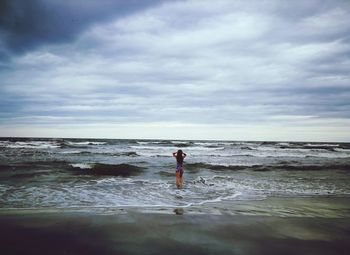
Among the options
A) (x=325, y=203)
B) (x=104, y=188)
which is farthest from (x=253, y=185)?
(x=104, y=188)

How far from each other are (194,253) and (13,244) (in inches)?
113

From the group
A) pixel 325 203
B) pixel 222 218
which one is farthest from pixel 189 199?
pixel 325 203

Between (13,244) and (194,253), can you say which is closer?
(194,253)

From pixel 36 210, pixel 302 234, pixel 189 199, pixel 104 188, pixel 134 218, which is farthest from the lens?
pixel 104 188

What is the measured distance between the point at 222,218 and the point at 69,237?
337 cm

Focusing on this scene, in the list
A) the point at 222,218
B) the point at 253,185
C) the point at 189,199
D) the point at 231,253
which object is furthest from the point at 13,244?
the point at 253,185

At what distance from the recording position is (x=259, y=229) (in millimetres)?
6129

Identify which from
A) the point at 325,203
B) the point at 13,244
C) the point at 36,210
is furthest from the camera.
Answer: the point at 325,203

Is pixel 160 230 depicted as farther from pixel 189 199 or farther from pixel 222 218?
pixel 189 199

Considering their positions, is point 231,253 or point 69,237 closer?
point 231,253

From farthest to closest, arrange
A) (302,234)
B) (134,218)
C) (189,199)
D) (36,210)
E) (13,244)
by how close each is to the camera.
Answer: (189,199), (36,210), (134,218), (302,234), (13,244)

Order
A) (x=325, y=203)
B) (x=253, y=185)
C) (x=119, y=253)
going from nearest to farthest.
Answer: (x=119, y=253)
(x=325, y=203)
(x=253, y=185)

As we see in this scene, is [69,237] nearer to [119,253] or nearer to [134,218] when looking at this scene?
[119,253]

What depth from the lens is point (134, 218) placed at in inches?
272
